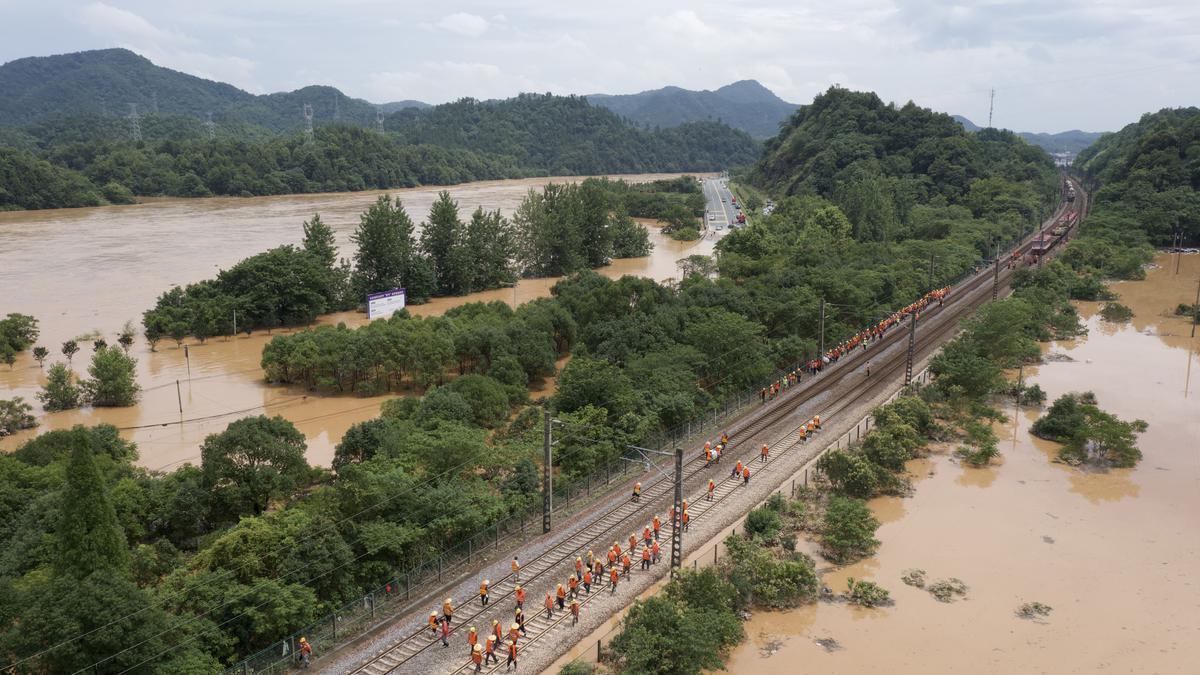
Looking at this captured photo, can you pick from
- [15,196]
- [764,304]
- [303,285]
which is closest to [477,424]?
[764,304]

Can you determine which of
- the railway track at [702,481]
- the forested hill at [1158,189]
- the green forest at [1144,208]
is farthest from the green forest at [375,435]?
the forested hill at [1158,189]

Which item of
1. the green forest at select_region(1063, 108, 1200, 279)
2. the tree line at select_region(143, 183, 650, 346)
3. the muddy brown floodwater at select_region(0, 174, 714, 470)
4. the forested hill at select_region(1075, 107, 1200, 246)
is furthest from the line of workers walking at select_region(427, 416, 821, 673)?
the forested hill at select_region(1075, 107, 1200, 246)

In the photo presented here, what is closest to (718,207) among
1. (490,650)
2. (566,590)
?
(566,590)

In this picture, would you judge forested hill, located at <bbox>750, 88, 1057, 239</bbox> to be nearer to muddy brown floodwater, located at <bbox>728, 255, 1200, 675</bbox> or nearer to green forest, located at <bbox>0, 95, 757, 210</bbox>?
muddy brown floodwater, located at <bbox>728, 255, 1200, 675</bbox>

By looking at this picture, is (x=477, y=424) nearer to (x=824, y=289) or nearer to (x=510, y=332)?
(x=510, y=332)

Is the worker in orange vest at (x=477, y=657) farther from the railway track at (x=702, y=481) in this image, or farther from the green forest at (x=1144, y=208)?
the green forest at (x=1144, y=208)
